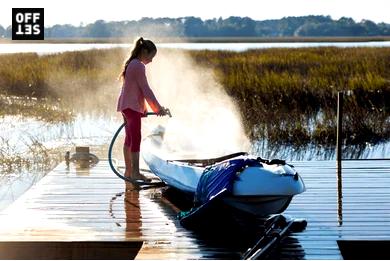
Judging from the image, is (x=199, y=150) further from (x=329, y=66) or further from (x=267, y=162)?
(x=329, y=66)

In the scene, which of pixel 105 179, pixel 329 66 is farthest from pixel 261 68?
pixel 105 179

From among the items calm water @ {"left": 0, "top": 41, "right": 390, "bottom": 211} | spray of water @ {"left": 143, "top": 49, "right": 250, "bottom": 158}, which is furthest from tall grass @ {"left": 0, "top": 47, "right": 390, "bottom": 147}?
calm water @ {"left": 0, "top": 41, "right": 390, "bottom": 211}

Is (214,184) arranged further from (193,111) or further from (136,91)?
(193,111)

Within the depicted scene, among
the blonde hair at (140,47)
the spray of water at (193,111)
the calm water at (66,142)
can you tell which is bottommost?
the calm water at (66,142)

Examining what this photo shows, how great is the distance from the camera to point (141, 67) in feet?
23.8

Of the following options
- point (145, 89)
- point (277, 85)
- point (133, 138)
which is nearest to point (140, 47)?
point (145, 89)

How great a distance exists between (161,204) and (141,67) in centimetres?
113

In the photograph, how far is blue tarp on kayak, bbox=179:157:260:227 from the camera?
19.7ft

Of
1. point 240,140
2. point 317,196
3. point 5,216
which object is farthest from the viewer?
point 240,140

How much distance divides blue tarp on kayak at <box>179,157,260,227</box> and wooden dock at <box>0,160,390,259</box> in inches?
4.9

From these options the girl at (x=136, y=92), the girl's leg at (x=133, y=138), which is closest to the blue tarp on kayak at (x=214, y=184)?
the girl at (x=136, y=92)

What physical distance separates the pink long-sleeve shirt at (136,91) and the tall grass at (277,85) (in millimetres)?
4784

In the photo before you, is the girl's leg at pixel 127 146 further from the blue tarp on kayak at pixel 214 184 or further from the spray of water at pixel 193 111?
the blue tarp on kayak at pixel 214 184

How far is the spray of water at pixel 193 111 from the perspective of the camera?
775 centimetres
